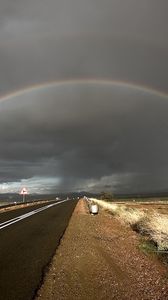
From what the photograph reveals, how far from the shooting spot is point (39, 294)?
7707 mm

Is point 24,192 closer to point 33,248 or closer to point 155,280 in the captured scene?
point 33,248

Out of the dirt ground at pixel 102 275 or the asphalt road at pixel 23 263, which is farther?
the dirt ground at pixel 102 275

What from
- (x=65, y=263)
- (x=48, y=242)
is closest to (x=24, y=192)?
(x=48, y=242)

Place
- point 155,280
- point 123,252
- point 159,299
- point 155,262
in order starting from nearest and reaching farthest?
point 159,299
point 155,280
point 155,262
point 123,252

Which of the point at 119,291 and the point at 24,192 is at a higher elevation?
the point at 24,192

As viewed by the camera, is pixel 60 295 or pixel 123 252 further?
pixel 123 252

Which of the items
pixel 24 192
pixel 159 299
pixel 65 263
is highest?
pixel 24 192

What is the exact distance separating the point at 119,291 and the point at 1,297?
8.97 feet

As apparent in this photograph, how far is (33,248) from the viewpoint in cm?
1386

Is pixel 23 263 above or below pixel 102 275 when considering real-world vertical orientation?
above

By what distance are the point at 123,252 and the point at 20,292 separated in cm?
780

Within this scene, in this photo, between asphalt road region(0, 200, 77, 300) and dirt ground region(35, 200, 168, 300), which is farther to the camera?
dirt ground region(35, 200, 168, 300)

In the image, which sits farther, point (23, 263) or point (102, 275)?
point (23, 263)

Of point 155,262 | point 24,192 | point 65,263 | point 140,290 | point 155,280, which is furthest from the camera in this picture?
point 24,192
